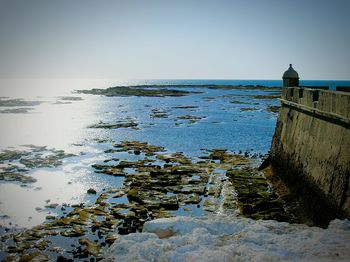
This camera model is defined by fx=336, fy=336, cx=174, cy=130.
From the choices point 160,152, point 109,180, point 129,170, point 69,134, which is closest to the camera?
point 109,180

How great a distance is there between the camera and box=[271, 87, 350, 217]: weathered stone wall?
10.3 m

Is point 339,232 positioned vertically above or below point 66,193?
above

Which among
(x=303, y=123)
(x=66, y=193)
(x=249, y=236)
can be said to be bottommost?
(x=66, y=193)

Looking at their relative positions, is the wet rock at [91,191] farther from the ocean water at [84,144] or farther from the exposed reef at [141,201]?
the ocean water at [84,144]

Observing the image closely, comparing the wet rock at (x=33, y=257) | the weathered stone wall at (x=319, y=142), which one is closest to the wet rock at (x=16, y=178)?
the wet rock at (x=33, y=257)

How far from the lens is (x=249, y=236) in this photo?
8789 millimetres

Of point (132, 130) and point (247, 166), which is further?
point (132, 130)

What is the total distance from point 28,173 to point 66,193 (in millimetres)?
4547

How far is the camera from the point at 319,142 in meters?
12.7

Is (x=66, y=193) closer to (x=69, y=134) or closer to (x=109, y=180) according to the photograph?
(x=109, y=180)

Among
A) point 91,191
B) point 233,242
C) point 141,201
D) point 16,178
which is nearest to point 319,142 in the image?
point 233,242

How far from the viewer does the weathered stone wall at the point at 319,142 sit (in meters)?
10.3

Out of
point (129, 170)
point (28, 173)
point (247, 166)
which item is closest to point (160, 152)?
point (129, 170)

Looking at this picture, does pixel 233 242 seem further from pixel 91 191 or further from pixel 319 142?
pixel 91 191
